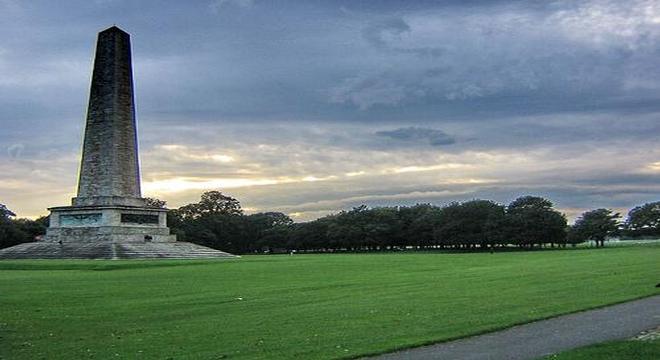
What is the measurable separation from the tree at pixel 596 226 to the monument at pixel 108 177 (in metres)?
79.4

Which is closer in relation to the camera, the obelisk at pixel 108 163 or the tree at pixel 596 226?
the obelisk at pixel 108 163

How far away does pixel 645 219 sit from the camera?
114 meters

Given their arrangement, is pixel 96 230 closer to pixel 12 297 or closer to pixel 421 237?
pixel 12 297

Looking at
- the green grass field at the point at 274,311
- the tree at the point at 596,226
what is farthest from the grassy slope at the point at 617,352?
the tree at the point at 596,226

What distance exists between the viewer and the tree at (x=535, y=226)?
96000mm

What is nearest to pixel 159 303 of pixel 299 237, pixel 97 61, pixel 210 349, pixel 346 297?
pixel 346 297

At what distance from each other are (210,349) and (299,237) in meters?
113

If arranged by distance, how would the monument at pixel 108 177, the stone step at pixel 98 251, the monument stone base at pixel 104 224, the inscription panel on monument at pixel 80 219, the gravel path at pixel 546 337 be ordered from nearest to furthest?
the gravel path at pixel 546 337 → the stone step at pixel 98 251 → the monument stone base at pixel 104 224 → the monument at pixel 108 177 → the inscription panel on monument at pixel 80 219

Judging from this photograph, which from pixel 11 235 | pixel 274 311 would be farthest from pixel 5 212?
pixel 274 311

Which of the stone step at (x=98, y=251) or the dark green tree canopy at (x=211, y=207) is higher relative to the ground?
the dark green tree canopy at (x=211, y=207)

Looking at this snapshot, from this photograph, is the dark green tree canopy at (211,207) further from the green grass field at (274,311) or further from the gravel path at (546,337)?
the gravel path at (546,337)

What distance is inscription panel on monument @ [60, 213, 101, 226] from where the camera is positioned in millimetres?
55812

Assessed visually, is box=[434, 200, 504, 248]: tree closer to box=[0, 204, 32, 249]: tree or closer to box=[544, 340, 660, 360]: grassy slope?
box=[0, 204, 32, 249]: tree

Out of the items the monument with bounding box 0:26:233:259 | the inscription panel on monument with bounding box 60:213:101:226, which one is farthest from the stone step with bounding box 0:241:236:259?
the inscription panel on monument with bounding box 60:213:101:226
